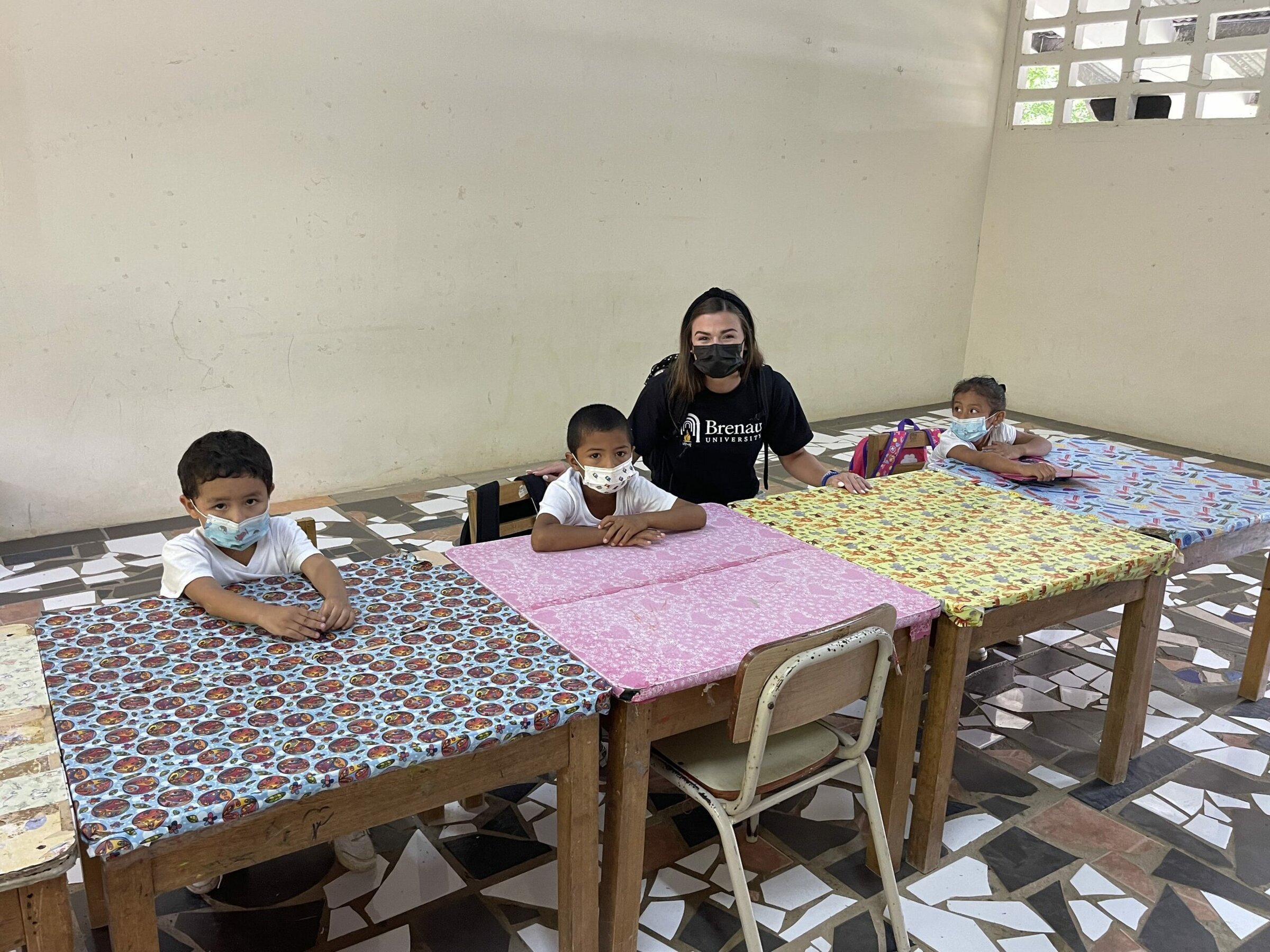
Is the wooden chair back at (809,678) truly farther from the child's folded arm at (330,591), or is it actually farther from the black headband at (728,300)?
the black headband at (728,300)

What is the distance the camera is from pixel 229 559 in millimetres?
2252

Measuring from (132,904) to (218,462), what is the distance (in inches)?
38.7

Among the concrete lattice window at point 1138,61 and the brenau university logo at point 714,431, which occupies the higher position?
the concrete lattice window at point 1138,61

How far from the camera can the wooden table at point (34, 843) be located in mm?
1288

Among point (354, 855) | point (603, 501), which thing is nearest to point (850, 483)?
point (603, 501)

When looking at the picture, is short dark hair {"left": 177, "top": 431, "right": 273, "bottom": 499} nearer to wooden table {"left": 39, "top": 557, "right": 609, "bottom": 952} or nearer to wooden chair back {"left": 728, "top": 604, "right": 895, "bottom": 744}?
wooden table {"left": 39, "top": 557, "right": 609, "bottom": 952}

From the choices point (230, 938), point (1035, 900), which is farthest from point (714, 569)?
point (230, 938)

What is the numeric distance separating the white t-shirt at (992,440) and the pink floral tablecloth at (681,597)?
3.84 feet

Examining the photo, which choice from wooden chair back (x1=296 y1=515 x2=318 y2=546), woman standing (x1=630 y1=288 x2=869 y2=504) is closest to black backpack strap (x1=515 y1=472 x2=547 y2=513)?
woman standing (x1=630 y1=288 x2=869 y2=504)

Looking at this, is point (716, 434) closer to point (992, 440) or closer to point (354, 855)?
point (992, 440)

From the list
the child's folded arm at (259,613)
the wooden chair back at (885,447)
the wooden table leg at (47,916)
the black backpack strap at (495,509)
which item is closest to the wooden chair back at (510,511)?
→ the black backpack strap at (495,509)

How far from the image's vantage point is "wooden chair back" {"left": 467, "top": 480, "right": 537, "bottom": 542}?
283 centimetres

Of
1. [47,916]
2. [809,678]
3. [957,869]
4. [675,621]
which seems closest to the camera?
[47,916]

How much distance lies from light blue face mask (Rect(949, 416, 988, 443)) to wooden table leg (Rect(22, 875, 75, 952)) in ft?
10.1
